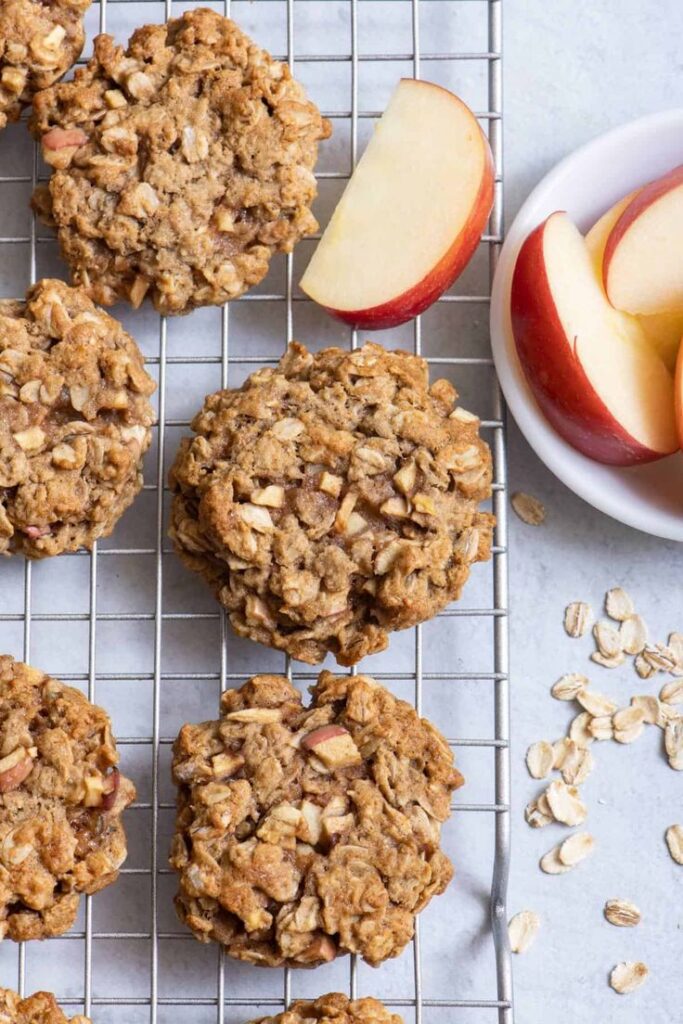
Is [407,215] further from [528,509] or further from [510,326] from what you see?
[528,509]

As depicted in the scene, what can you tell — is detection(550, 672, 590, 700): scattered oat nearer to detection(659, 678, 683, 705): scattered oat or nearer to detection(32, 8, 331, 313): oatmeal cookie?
detection(659, 678, 683, 705): scattered oat

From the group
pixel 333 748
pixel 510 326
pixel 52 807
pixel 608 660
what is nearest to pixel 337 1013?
pixel 333 748

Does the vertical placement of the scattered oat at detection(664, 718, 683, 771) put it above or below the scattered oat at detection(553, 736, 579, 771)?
above

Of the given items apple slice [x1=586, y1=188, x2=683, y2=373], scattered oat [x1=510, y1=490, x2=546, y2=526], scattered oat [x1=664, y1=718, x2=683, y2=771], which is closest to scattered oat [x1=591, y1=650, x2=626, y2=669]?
scattered oat [x1=664, y1=718, x2=683, y2=771]

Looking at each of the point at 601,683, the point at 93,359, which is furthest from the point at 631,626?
the point at 93,359

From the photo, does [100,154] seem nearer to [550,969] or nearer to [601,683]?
[601,683]

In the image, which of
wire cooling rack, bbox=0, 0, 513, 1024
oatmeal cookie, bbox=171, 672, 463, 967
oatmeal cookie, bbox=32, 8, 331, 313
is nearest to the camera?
oatmeal cookie, bbox=171, 672, 463, 967
